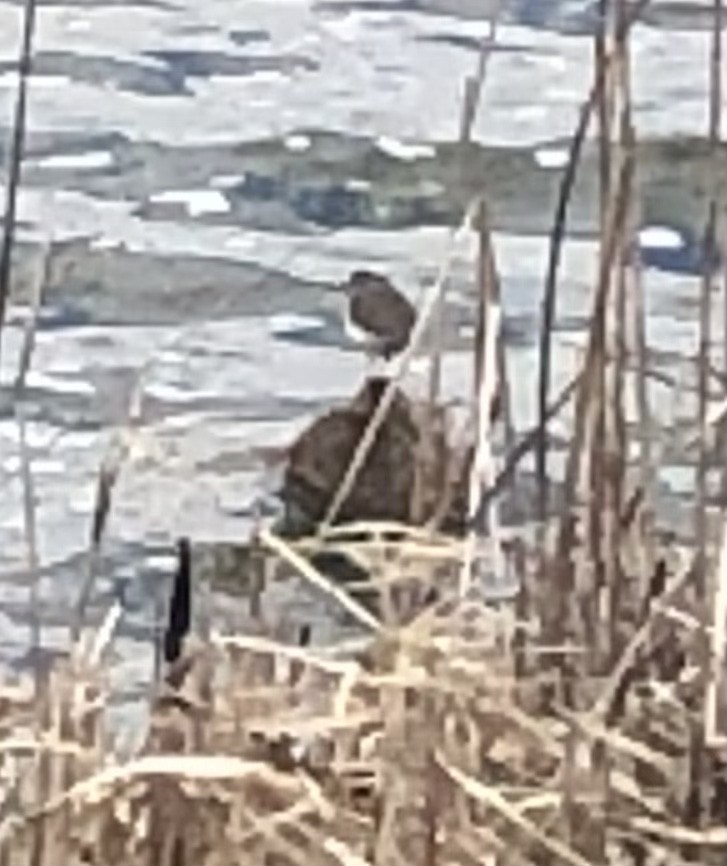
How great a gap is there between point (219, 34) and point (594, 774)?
13.7ft

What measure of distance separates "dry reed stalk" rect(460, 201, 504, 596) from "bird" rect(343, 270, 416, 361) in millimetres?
1518

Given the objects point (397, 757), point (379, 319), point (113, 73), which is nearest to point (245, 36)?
point (113, 73)

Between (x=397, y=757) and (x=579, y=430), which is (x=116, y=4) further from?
(x=397, y=757)

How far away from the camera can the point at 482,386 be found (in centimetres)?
266

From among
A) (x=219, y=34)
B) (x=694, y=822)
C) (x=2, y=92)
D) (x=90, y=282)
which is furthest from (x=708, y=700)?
(x=219, y=34)

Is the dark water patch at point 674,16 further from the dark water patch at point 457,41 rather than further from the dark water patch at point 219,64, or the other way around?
the dark water patch at point 219,64

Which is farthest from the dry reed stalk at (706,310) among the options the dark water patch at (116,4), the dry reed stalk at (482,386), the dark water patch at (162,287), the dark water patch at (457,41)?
the dark water patch at (116,4)

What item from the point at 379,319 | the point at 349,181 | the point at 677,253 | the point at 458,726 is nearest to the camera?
the point at 458,726

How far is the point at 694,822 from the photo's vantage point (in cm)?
250

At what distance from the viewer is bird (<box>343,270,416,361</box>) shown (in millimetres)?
4391

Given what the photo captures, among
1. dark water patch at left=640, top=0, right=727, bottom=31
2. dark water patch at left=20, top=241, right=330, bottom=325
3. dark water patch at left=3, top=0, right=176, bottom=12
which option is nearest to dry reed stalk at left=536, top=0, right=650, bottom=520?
dark water patch at left=20, top=241, right=330, bottom=325

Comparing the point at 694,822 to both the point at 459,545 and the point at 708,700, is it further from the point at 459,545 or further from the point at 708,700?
the point at 459,545

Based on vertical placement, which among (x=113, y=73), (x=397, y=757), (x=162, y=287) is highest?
(x=113, y=73)

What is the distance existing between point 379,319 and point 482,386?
1.78m
